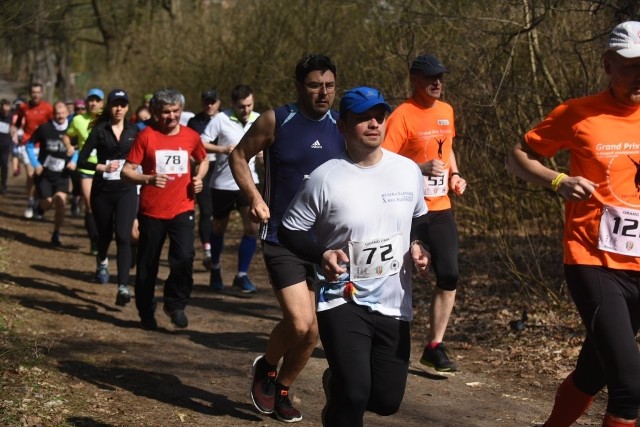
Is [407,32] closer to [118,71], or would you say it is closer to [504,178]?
[504,178]

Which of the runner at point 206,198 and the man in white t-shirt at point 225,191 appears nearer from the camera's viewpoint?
the man in white t-shirt at point 225,191

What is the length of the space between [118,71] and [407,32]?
19.7 m

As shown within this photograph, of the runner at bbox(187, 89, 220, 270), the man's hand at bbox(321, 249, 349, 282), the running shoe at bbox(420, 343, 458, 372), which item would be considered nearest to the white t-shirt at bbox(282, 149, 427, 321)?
the man's hand at bbox(321, 249, 349, 282)

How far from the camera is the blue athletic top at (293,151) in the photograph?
6.38 meters

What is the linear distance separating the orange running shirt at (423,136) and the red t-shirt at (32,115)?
14.9 m

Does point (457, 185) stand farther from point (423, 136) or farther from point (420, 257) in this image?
point (420, 257)

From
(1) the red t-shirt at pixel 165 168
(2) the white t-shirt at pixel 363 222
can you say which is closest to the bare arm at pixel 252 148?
(2) the white t-shirt at pixel 363 222

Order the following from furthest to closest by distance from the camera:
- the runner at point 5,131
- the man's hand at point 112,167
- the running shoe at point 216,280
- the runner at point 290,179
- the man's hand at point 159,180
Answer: the runner at point 5,131, the running shoe at point 216,280, the man's hand at point 112,167, the man's hand at point 159,180, the runner at point 290,179

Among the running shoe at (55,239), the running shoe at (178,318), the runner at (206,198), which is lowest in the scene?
the running shoe at (55,239)

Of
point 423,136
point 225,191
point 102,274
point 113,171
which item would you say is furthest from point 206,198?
point 423,136

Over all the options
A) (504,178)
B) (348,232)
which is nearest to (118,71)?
(504,178)

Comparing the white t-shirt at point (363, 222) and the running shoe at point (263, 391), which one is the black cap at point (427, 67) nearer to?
the running shoe at point (263, 391)

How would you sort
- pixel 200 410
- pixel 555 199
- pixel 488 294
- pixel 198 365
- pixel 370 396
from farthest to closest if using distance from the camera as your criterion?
pixel 488 294 → pixel 555 199 → pixel 198 365 → pixel 200 410 → pixel 370 396

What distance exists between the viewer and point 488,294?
36.7ft
